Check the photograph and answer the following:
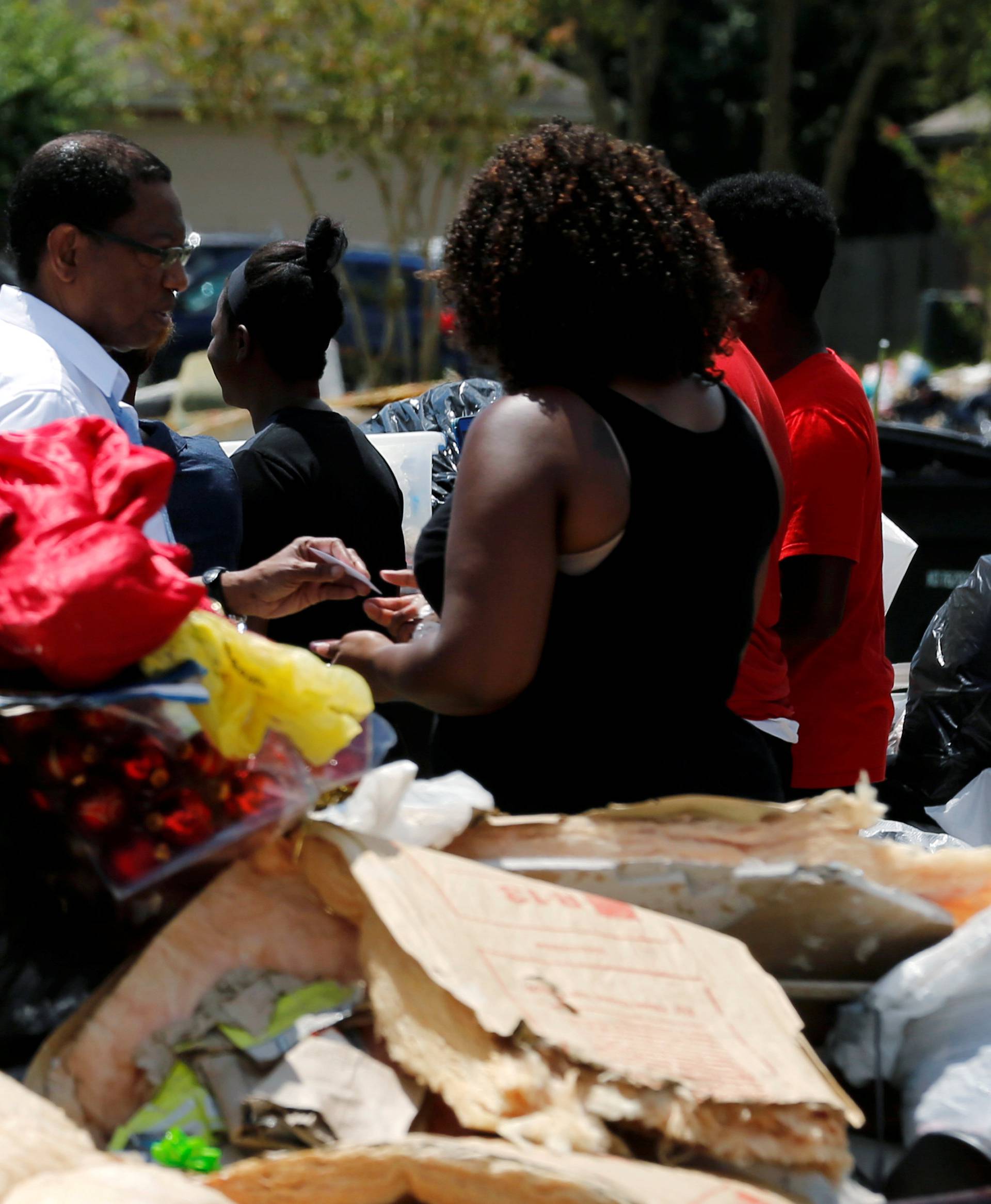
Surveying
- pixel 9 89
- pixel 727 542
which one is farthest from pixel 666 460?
pixel 9 89

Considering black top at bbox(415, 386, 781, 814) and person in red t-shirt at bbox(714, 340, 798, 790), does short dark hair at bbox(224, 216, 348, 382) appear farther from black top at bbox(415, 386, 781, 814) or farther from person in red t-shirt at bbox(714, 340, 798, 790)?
black top at bbox(415, 386, 781, 814)

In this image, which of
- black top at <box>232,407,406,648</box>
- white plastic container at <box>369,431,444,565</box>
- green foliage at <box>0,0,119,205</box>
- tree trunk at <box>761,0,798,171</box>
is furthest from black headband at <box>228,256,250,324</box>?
green foliage at <box>0,0,119,205</box>

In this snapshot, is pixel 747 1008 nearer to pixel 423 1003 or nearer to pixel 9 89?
pixel 423 1003

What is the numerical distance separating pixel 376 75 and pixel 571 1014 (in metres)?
14.5

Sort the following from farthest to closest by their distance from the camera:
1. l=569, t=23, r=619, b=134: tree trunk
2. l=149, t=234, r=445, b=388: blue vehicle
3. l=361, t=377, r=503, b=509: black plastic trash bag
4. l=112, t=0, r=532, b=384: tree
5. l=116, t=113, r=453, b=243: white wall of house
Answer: l=116, t=113, r=453, b=243: white wall of house
l=569, t=23, r=619, b=134: tree trunk
l=112, t=0, r=532, b=384: tree
l=149, t=234, r=445, b=388: blue vehicle
l=361, t=377, r=503, b=509: black plastic trash bag

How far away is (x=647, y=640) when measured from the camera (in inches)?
83.8

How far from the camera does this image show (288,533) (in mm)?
3445

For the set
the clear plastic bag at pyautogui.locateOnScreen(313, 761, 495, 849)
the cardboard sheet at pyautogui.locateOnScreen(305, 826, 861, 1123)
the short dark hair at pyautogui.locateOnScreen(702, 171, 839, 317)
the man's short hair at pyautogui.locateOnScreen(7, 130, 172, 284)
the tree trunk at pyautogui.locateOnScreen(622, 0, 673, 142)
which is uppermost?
the tree trunk at pyautogui.locateOnScreen(622, 0, 673, 142)

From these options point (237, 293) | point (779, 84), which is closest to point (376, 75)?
point (779, 84)

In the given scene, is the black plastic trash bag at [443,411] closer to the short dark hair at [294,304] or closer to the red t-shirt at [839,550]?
the short dark hair at [294,304]

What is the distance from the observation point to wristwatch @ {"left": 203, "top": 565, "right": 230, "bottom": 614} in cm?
279

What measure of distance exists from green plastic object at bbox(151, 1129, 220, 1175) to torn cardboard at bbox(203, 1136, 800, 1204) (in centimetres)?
4

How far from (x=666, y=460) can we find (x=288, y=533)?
1.53 meters

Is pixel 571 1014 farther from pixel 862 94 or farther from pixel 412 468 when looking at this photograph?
pixel 862 94
